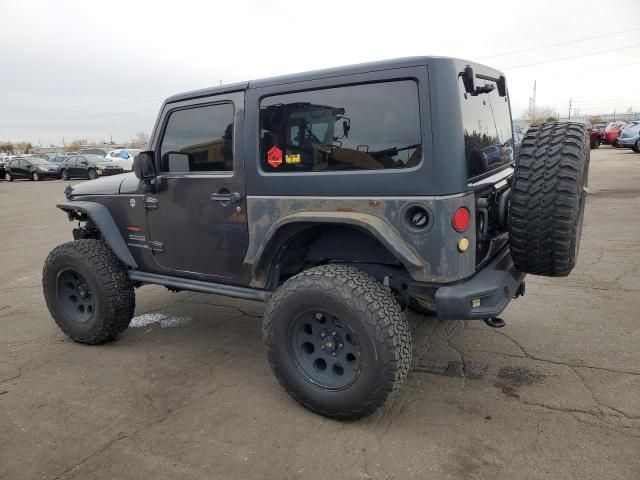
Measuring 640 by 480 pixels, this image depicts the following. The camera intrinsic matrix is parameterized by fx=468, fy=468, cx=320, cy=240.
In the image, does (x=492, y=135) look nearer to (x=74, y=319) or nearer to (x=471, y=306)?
(x=471, y=306)

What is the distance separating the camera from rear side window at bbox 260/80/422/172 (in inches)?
101

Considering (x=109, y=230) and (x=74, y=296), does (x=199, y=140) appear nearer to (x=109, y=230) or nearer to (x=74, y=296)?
(x=109, y=230)

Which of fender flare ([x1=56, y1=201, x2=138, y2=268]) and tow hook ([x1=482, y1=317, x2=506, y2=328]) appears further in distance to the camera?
fender flare ([x1=56, y1=201, x2=138, y2=268])

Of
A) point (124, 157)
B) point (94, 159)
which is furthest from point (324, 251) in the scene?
point (94, 159)

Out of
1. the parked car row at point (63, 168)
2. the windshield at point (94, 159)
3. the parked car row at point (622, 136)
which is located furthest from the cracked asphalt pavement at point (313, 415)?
the windshield at point (94, 159)

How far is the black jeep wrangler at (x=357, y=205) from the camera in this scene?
8.32 ft

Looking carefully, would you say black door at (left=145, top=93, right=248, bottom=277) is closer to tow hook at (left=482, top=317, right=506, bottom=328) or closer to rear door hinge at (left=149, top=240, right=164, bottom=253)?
rear door hinge at (left=149, top=240, right=164, bottom=253)

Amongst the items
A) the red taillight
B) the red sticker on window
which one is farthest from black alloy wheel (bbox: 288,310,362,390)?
the red sticker on window

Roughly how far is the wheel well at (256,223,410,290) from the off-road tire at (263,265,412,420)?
0.91 feet

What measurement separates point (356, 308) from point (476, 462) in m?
0.99

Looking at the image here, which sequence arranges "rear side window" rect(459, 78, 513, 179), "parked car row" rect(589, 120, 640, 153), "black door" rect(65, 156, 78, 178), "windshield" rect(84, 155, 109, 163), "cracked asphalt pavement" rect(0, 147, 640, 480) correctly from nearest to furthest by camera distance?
"cracked asphalt pavement" rect(0, 147, 640, 480) → "rear side window" rect(459, 78, 513, 179) → "parked car row" rect(589, 120, 640, 153) → "windshield" rect(84, 155, 109, 163) → "black door" rect(65, 156, 78, 178)

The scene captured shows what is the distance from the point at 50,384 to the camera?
342 centimetres

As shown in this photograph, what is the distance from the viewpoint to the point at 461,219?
100.0 inches

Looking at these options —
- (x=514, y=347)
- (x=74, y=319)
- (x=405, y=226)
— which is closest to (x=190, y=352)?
(x=74, y=319)
